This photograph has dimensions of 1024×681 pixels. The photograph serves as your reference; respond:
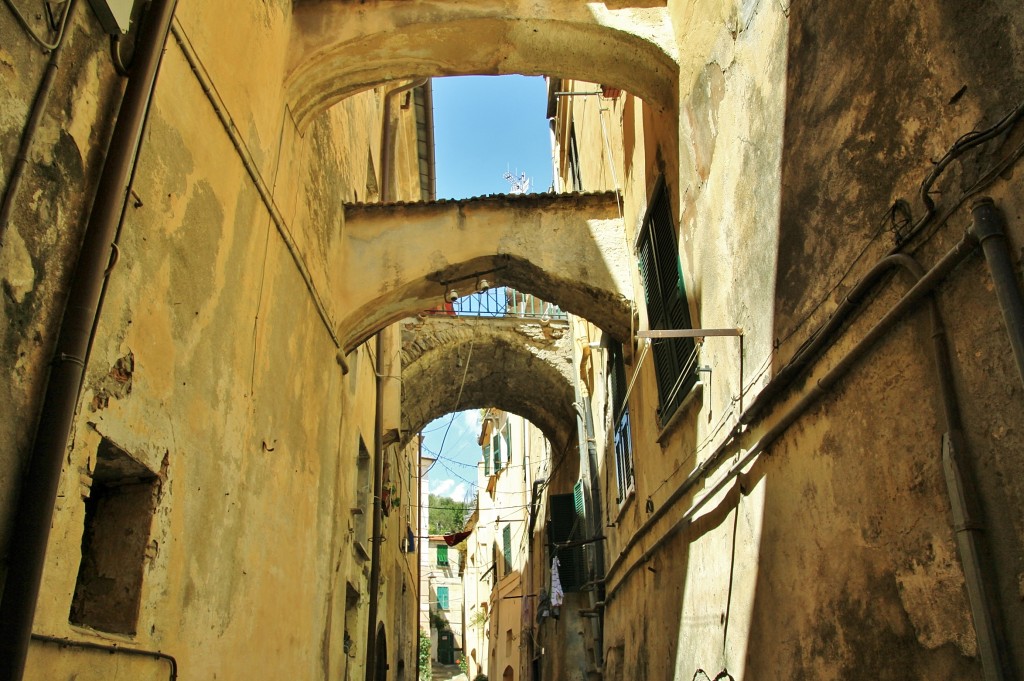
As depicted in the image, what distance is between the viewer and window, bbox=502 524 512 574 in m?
25.4

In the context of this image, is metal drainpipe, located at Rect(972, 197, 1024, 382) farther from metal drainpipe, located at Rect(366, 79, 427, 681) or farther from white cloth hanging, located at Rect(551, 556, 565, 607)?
white cloth hanging, located at Rect(551, 556, 565, 607)

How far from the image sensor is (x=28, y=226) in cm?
301

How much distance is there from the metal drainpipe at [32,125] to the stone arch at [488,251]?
502cm

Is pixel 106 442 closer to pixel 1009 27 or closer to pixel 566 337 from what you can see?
pixel 1009 27

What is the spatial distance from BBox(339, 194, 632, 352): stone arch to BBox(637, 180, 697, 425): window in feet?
2.85

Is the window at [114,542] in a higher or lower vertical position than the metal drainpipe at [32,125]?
lower

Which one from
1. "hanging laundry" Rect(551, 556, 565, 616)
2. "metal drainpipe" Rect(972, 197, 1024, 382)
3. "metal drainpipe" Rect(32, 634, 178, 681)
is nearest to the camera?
"metal drainpipe" Rect(972, 197, 1024, 382)

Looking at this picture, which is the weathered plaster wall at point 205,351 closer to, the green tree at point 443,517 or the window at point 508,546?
the window at point 508,546

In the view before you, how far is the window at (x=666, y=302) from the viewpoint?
6.16 meters

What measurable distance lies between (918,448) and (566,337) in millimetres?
11662

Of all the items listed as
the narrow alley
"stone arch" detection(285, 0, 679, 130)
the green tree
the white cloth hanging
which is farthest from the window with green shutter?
"stone arch" detection(285, 0, 679, 130)

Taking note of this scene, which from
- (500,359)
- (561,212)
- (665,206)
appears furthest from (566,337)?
(665,206)

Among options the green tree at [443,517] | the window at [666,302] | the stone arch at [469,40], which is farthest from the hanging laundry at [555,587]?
the green tree at [443,517]

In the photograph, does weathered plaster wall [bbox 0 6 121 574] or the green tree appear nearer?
weathered plaster wall [bbox 0 6 121 574]
